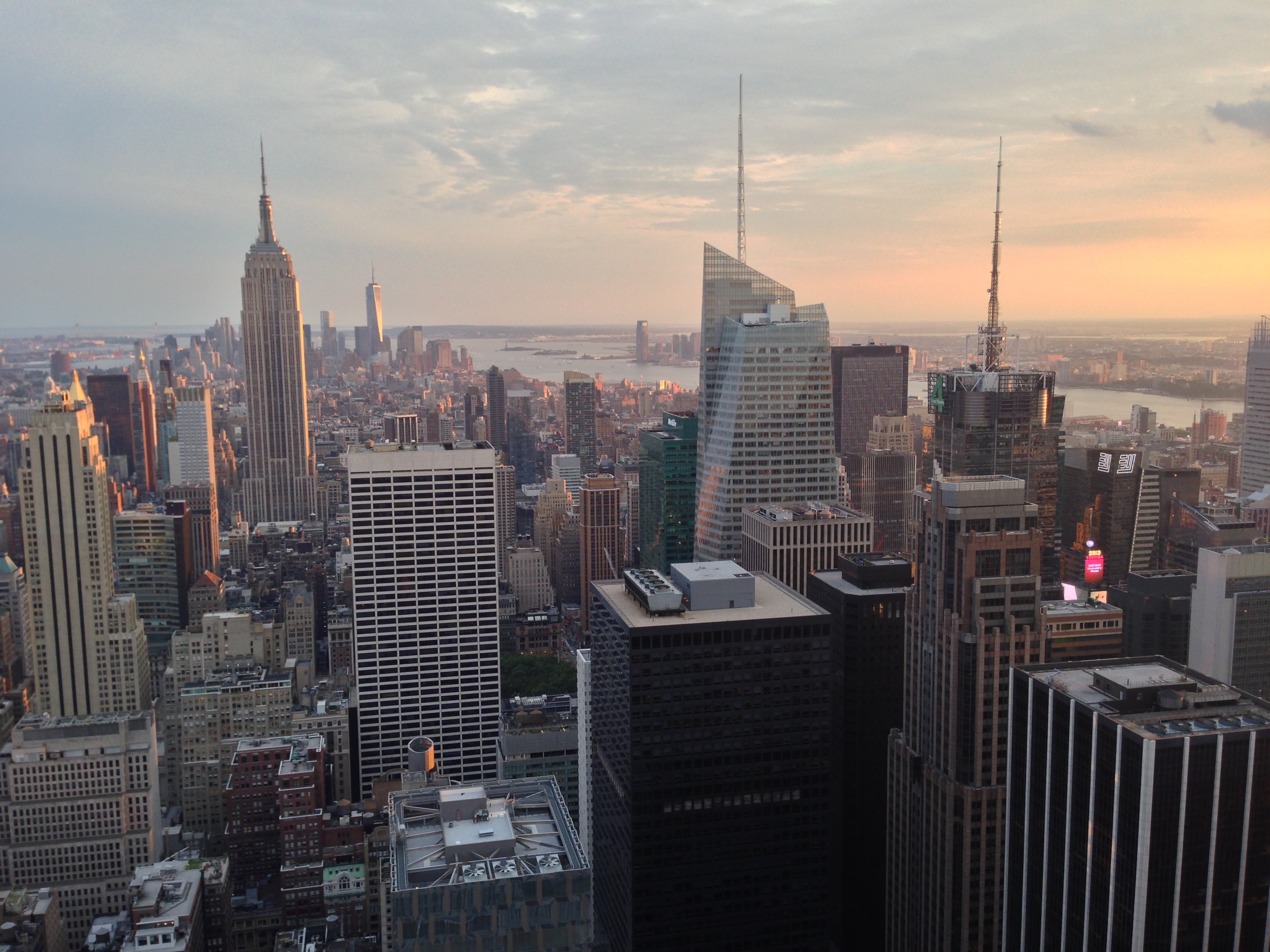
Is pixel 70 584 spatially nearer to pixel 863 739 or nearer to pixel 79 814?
pixel 79 814

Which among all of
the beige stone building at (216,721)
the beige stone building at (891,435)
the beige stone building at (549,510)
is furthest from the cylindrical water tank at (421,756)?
the beige stone building at (549,510)

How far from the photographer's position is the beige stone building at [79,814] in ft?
77.8

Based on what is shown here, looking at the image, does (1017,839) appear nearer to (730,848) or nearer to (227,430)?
(730,848)

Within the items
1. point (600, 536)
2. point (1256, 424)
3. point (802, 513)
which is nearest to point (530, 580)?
point (600, 536)

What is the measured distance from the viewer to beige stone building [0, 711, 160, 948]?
77.8 feet

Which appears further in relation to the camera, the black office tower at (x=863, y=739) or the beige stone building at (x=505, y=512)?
the beige stone building at (x=505, y=512)

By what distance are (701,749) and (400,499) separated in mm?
17035

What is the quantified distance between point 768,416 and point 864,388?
16.5 metres

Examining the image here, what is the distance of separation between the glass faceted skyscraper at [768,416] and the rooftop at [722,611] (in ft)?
44.5

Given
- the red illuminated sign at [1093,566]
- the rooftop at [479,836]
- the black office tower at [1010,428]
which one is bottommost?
the red illuminated sign at [1093,566]

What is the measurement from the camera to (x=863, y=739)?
21.3 m

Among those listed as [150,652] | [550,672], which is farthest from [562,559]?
[150,652]

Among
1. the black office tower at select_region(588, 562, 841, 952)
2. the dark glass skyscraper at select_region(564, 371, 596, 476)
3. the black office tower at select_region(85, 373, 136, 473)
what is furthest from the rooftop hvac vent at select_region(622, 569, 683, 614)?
the dark glass skyscraper at select_region(564, 371, 596, 476)

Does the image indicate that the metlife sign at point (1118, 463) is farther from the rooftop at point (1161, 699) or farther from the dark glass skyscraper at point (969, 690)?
the rooftop at point (1161, 699)
